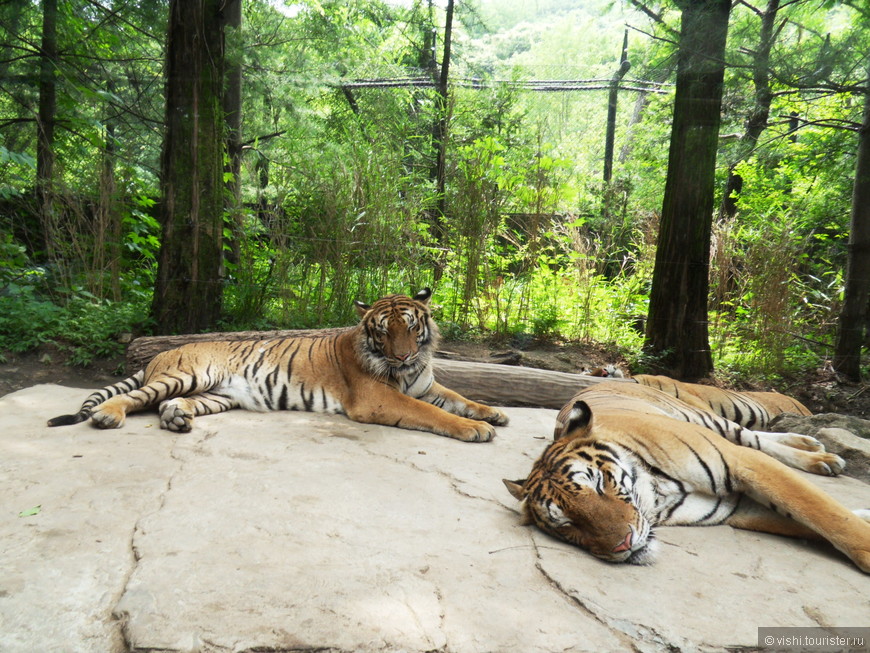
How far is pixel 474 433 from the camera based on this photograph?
4.12 m

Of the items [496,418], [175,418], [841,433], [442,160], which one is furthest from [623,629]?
[442,160]

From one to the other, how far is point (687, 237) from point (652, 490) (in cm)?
448

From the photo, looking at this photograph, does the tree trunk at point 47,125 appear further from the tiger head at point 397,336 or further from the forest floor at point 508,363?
the tiger head at point 397,336

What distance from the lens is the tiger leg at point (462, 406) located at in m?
4.62

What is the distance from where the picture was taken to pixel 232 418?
445 centimetres

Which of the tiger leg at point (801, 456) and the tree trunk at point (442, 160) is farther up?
the tree trunk at point (442, 160)

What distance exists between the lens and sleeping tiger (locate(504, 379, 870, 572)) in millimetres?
2242

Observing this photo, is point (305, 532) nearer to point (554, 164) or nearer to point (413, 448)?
point (413, 448)

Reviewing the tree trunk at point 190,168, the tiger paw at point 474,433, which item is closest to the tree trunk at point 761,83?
the tiger paw at point 474,433

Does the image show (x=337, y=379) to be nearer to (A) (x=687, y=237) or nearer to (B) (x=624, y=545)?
(B) (x=624, y=545)

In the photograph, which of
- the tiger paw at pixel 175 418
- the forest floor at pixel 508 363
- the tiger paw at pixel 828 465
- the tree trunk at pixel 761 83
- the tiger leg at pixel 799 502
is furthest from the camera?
the forest floor at pixel 508 363

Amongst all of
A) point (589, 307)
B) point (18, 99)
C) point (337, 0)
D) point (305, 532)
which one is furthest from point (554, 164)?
point (18, 99)

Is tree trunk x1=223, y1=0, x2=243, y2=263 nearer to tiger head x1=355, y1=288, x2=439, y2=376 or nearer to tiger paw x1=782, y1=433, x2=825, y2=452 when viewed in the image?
tiger head x1=355, y1=288, x2=439, y2=376

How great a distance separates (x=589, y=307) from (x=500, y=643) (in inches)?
253
